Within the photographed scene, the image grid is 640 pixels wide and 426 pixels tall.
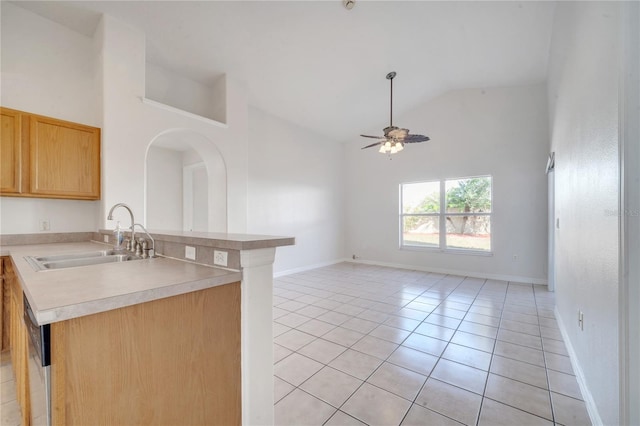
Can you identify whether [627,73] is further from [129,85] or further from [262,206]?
[262,206]

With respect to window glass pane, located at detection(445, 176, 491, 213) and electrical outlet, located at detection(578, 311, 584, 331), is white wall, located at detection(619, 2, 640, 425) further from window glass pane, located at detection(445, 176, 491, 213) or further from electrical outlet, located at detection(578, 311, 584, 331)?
window glass pane, located at detection(445, 176, 491, 213)

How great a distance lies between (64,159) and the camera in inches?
106

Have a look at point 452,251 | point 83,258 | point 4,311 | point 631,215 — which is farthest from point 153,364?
point 452,251

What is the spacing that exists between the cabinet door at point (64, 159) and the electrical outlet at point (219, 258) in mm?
2481

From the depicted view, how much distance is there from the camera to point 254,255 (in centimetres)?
124

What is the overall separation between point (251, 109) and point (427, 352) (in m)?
4.61

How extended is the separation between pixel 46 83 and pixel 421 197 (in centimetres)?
618

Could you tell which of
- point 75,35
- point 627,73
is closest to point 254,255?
point 627,73

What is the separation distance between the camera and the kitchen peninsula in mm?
833

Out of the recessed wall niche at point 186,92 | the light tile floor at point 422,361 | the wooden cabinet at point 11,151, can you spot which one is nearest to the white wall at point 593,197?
the light tile floor at point 422,361

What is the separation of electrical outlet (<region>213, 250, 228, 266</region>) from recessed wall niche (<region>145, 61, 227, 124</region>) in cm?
316

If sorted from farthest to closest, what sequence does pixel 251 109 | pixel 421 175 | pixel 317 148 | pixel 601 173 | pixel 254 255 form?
pixel 317 148 → pixel 421 175 → pixel 251 109 → pixel 601 173 → pixel 254 255

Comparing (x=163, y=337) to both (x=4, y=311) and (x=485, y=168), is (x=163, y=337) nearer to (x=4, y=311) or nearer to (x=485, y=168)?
(x=4, y=311)

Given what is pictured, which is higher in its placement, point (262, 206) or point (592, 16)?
point (592, 16)
